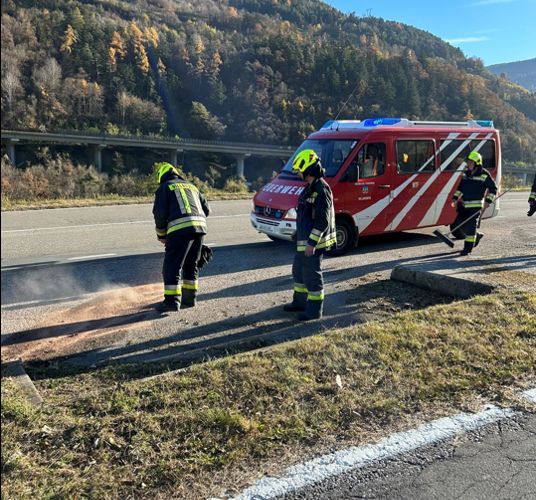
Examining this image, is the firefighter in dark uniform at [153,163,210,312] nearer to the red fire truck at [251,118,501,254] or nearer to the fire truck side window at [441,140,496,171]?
A: the red fire truck at [251,118,501,254]

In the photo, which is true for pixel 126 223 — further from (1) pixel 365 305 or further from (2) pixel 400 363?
(2) pixel 400 363

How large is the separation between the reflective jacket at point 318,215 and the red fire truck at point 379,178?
8.76 ft

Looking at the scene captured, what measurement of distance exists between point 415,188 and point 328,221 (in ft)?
→ 15.7

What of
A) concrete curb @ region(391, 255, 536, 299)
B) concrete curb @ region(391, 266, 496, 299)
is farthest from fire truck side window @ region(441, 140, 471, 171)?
concrete curb @ region(391, 266, 496, 299)

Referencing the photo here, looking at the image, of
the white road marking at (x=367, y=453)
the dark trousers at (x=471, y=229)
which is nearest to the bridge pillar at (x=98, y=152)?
the dark trousers at (x=471, y=229)

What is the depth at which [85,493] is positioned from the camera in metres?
2.26

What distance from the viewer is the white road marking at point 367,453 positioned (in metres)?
2.41

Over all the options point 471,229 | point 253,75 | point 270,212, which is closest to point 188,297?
point 270,212

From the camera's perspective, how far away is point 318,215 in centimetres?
528

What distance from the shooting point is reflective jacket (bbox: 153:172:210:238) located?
5.52 metres

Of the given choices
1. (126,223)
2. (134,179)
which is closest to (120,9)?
(134,179)

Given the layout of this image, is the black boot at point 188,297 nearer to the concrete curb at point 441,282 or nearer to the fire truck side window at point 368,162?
the concrete curb at point 441,282

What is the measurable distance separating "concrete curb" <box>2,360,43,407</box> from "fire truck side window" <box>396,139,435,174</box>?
Result: 24.1 feet

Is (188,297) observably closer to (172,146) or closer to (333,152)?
(333,152)
